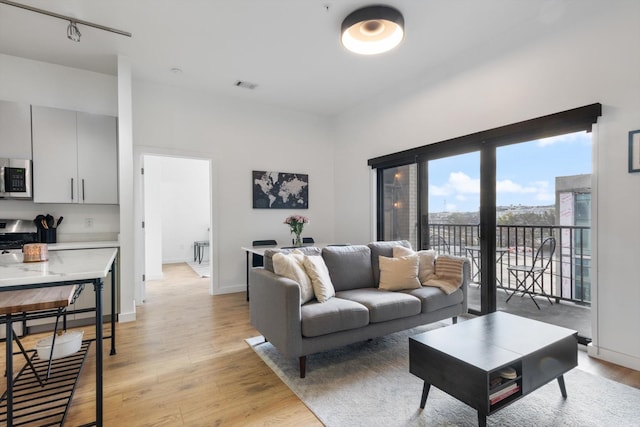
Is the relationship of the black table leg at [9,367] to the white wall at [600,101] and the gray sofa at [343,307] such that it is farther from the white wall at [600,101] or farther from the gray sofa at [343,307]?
the white wall at [600,101]

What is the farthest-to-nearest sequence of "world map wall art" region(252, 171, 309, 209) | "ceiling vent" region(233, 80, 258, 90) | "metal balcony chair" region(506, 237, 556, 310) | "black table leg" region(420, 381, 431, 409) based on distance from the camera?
1. "world map wall art" region(252, 171, 309, 209)
2. "ceiling vent" region(233, 80, 258, 90)
3. "metal balcony chair" region(506, 237, 556, 310)
4. "black table leg" region(420, 381, 431, 409)

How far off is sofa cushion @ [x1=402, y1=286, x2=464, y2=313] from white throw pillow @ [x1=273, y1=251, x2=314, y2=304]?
102cm

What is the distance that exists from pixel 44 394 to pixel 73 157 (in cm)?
267

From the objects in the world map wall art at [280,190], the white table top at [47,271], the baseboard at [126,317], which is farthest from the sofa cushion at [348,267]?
the baseboard at [126,317]

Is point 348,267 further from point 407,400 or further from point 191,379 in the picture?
point 191,379

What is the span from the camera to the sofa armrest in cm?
230

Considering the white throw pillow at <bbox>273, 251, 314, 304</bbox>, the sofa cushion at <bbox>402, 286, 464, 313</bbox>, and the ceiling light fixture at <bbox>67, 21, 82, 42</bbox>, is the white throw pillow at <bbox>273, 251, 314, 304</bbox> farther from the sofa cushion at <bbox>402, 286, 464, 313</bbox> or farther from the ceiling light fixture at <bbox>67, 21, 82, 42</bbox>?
the ceiling light fixture at <bbox>67, 21, 82, 42</bbox>

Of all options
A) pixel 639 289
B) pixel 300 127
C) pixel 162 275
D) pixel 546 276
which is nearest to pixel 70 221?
pixel 162 275

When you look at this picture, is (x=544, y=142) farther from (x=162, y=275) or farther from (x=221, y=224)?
(x=162, y=275)

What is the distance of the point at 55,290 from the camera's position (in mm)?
1725

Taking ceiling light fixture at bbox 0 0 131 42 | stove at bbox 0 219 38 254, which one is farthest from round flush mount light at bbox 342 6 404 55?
stove at bbox 0 219 38 254

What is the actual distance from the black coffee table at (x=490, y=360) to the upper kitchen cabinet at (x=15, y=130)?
173 inches

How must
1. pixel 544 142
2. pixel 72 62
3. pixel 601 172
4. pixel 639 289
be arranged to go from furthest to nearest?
pixel 72 62 → pixel 544 142 → pixel 601 172 → pixel 639 289

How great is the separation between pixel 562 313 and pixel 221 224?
456cm
